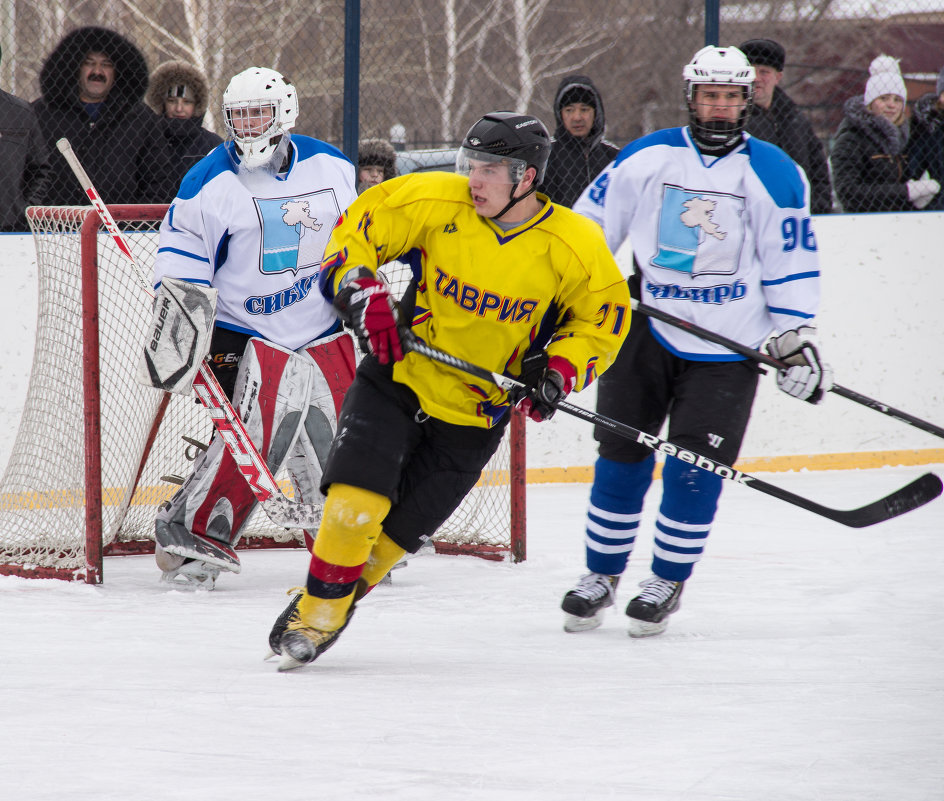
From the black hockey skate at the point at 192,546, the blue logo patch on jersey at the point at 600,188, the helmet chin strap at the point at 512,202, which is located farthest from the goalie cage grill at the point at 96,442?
the helmet chin strap at the point at 512,202

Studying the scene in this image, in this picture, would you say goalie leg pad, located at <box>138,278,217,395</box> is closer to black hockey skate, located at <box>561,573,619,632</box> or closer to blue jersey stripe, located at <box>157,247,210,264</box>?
blue jersey stripe, located at <box>157,247,210,264</box>

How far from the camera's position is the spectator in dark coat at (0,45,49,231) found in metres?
4.29

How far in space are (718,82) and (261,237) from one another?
1.23m

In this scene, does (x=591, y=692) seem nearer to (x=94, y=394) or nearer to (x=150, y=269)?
(x=94, y=394)

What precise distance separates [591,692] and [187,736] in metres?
0.80

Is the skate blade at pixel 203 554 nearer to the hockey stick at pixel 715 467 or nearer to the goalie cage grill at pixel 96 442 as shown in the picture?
the goalie cage grill at pixel 96 442

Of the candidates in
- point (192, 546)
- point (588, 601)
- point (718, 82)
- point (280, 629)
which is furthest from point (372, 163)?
point (280, 629)

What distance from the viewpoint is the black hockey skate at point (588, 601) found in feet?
9.98

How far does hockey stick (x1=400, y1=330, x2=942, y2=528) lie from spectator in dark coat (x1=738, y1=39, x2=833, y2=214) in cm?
228

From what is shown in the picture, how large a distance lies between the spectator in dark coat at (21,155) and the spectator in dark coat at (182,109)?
42cm

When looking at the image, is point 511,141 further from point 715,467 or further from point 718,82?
point 715,467

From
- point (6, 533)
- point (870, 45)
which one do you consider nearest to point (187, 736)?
point (6, 533)

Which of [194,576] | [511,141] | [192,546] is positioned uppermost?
[511,141]

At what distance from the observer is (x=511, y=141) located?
2.49 metres
